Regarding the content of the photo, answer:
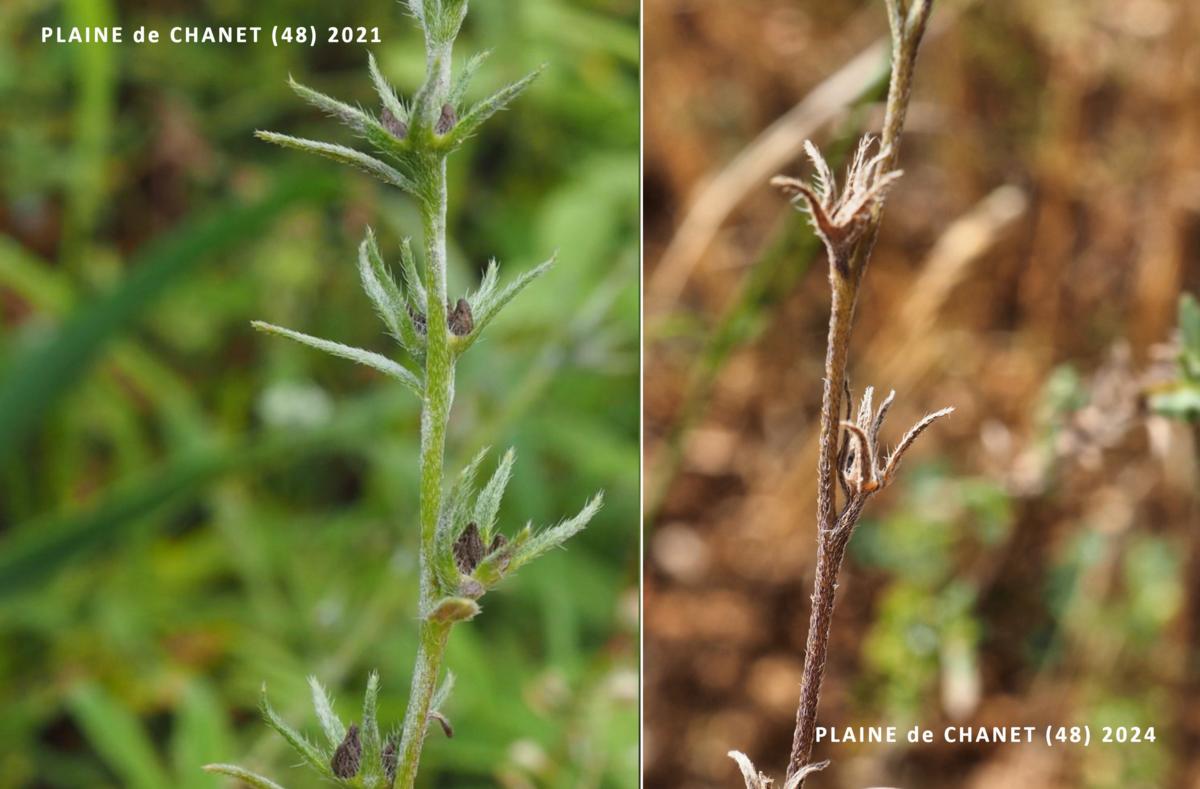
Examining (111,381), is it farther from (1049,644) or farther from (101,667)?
(1049,644)

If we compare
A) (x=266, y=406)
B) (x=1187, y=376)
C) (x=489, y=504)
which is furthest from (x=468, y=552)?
(x=266, y=406)

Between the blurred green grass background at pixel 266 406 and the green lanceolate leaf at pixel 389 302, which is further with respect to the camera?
the blurred green grass background at pixel 266 406

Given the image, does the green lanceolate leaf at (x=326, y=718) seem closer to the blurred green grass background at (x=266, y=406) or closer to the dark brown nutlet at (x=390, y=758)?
the dark brown nutlet at (x=390, y=758)

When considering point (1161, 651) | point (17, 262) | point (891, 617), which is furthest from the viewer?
point (17, 262)

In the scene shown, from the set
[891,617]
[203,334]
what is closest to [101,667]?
[203,334]

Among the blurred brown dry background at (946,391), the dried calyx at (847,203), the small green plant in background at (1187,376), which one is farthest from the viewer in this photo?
the blurred brown dry background at (946,391)

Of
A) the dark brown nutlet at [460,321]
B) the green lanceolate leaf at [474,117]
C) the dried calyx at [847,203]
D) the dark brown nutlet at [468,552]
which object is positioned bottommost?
the dark brown nutlet at [468,552]

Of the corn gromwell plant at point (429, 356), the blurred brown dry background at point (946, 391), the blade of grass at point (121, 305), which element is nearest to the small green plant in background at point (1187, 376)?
the blurred brown dry background at point (946, 391)

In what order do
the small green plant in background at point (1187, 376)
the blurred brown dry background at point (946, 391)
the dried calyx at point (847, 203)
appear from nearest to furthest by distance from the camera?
the dried calyx at point (847, 203) < the small green plant in background at point (1187, 376) < the blurred brown dry background at point (946, 391)
